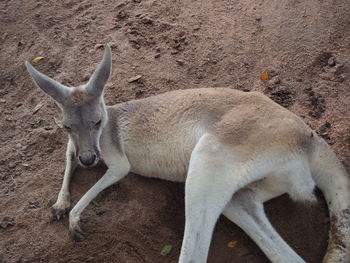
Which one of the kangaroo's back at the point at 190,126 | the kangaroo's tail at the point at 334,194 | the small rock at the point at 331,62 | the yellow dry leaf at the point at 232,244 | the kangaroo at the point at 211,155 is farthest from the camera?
the small rock at the point at 331,62

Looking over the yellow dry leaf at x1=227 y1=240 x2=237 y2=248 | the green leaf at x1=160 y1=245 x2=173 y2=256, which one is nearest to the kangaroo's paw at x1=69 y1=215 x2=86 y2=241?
the green leaf at x1=160 y1=245 x2=173 y2=256

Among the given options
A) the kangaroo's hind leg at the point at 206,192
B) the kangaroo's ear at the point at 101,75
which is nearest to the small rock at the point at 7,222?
the kangaroo's ear at the point at 101,75

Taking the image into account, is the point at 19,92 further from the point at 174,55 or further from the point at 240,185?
the point at 240,185

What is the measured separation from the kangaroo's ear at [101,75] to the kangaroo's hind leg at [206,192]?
4.12 feet

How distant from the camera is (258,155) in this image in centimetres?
380

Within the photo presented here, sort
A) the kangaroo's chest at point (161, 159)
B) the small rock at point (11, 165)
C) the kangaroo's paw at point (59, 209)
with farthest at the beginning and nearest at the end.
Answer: the small rock at point (11, 165) < the kangaroo's paw at point (59, 209) < the kangaroo's chest at point (161, 159)

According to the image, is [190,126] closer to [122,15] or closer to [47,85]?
[47,85]

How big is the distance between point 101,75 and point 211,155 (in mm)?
1373

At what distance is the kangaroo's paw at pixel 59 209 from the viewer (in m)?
4.48

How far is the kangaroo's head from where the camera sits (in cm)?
422

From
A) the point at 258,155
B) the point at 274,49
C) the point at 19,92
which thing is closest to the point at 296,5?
the point at 274,49

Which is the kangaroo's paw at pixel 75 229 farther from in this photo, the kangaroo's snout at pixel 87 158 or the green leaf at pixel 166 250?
the green leaf at pixel 166 250

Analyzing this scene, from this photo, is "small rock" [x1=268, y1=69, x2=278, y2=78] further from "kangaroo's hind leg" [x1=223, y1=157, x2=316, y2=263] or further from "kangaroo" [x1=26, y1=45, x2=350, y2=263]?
"kangaroo's hind leg" [x1=223, y1=157, x2=316, y2=263]

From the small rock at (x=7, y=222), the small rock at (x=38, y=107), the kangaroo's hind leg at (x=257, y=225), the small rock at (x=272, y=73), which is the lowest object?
the small rock at (x=7, y=222)
